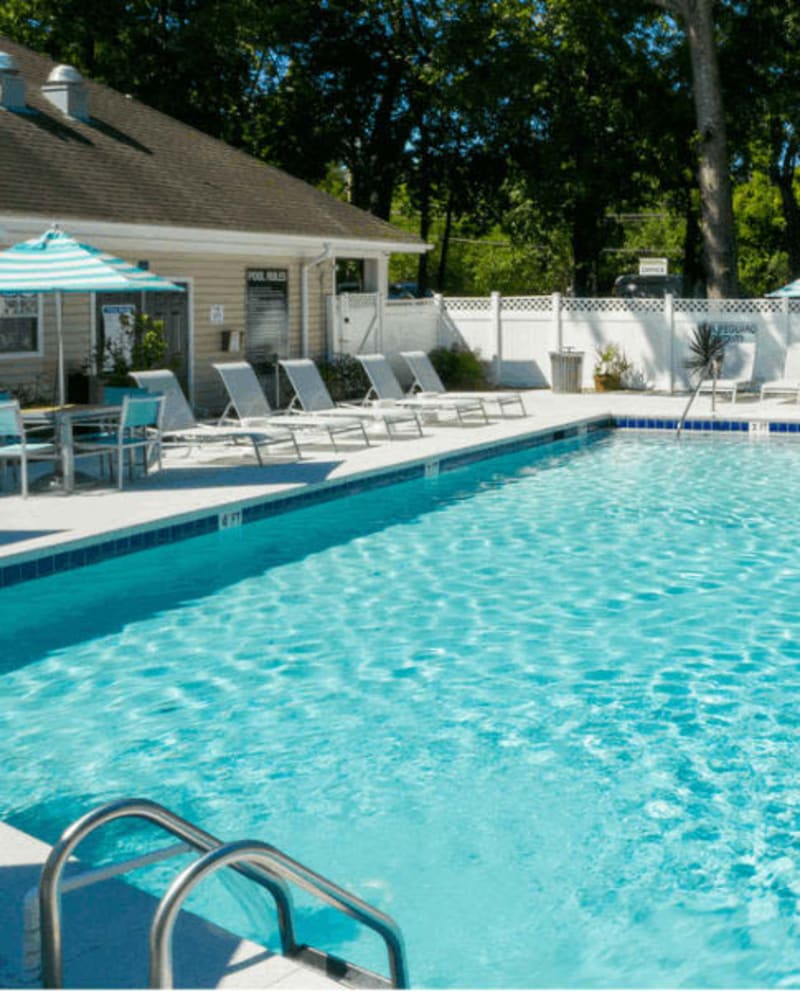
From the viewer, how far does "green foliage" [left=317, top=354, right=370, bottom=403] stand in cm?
2064

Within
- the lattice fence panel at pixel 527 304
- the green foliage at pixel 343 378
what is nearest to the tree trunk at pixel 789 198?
the lattice fence panel at pixel 527 304

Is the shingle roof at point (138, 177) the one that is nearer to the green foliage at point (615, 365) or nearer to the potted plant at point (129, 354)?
the potted plant at point (129, 354)

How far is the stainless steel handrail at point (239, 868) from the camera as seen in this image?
2578 millimetres

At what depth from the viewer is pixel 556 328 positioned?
23.8 meters

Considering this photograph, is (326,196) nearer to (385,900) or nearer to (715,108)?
(715,108)

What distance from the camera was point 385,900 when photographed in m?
4.68

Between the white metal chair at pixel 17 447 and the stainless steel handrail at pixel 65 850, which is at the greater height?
the white metal chair at pixel 17 447

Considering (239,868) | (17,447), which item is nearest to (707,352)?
(17,447)

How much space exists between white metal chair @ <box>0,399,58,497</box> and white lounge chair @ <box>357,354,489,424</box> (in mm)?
6065

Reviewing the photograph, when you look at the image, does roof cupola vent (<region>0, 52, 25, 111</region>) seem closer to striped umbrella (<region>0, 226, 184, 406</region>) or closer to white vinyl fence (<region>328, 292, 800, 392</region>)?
white vinyl fence (<region>328, 292, 800, 392</region>)

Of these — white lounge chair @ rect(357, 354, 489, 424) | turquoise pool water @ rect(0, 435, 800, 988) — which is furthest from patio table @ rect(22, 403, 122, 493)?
white lounge chair @ rect(357, 354, 489, 424)

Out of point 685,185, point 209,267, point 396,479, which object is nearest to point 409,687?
point 396,479

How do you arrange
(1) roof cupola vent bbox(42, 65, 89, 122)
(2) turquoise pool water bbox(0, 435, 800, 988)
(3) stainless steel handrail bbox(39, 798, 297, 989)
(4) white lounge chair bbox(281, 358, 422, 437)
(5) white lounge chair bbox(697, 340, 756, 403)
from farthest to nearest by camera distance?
(5) white lounge chair bbox(697, 340, 756, 403), (1) roof cupola vent bbox(42, 65, 89, 122), (4) white lounge chair bbox(281, 358, 422, 437), (2) turquoise pool water bbox(0, 435, 800, 988), (3) stainless steel handrail bbox(39, 798, 297, 989)

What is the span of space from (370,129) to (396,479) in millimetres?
21808
